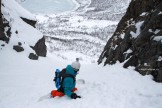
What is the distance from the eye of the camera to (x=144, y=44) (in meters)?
10.8

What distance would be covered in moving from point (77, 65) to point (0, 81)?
8.34m

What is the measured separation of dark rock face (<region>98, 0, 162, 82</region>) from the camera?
31.4 feet

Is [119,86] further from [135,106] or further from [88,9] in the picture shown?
[88,9]

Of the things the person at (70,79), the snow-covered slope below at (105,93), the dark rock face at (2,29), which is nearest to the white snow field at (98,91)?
the snow-covered slope below at (105,93)

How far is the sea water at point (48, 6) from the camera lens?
137 meters

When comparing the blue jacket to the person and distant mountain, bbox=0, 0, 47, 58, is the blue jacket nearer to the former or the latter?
the person

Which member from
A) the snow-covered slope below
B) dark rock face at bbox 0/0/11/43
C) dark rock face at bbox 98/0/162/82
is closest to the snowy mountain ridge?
dark rock face at bbox 0/0/11/43

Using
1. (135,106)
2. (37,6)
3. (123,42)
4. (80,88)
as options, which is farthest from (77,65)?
(37,6)

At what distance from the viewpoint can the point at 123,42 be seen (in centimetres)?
1273

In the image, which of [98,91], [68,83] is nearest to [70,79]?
[68,83]

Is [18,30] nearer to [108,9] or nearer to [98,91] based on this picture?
[98,91]

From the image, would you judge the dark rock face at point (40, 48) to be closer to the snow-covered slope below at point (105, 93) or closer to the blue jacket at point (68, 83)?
the snow-covered slope below at point (105, 93)

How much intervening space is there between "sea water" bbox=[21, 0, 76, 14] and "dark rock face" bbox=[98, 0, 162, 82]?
4855 inches

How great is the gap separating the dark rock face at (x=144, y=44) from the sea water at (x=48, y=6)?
123 metres
